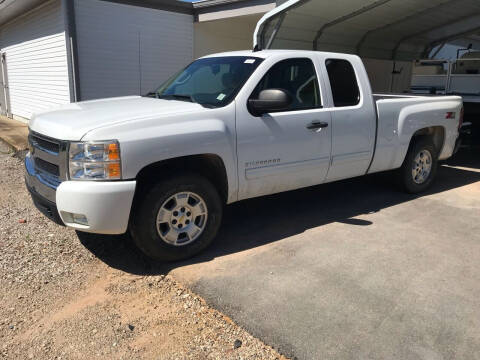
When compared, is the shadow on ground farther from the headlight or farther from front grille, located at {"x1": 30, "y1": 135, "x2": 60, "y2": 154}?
front grille, located at {"x1": 30, "y1": 135, "x2": 60, "y2": 154}

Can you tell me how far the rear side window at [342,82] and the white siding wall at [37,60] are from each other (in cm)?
768

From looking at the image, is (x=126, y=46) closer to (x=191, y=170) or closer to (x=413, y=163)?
(x=413, y=163)

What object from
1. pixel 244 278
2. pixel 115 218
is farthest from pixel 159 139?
pixel 244 278

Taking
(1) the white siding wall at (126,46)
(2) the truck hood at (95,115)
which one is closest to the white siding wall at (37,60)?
(1) the white siding wall at (126,46)

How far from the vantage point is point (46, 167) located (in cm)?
389

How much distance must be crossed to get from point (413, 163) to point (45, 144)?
16.0ft

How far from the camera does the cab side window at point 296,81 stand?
453 centimetres

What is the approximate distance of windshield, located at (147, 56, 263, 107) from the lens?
432 centimetres

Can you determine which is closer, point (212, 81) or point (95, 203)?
point (95, 203)

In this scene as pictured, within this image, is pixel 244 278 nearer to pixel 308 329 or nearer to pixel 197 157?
pixel 308 329

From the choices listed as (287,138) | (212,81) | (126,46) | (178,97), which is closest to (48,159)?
(178,97)

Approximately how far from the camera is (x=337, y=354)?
9.13 feet

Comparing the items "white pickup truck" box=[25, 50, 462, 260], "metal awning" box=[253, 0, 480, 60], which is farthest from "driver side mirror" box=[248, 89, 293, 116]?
"metal awning" box=[253, 0, 480, 60]

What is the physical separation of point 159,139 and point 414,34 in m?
12.9
